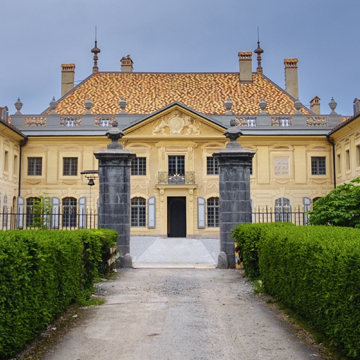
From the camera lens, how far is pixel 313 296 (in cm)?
516

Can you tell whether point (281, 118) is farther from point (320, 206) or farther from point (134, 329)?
point (134, 329)

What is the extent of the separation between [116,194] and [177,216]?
18.8 metres

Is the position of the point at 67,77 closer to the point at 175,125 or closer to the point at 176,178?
the point at 175,125

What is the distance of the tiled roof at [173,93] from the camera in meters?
30.8

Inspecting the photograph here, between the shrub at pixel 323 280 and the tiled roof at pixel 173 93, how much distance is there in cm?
2451

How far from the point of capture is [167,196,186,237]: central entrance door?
98.0 ft

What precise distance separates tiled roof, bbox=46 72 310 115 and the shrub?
24.5 m

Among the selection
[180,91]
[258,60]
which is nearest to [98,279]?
[180,91]

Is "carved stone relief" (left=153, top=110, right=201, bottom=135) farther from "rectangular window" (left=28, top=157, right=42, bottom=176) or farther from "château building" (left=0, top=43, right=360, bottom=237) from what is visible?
"rectangular window" (left=28, top=157, right=42, bottom=176)

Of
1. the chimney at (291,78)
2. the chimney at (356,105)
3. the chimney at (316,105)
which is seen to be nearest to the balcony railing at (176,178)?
the chimney at (356,105)

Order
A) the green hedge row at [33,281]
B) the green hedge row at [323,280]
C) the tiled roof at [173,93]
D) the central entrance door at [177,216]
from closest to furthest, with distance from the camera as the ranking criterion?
1. the green hedge row at [323,280]
2. the green hedge row at [33,281]
3. the central entrance door at [177,216]
4. the tiled roof at [173,93]

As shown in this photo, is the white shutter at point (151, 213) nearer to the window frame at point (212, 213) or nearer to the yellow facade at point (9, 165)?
the window frame at point (212, 213)

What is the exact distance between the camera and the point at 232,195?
455 inches

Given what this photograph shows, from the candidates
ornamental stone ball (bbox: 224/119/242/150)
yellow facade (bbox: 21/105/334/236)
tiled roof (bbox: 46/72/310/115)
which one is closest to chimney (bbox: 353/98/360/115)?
yellow facade (bbox: 21/105/334/236)
